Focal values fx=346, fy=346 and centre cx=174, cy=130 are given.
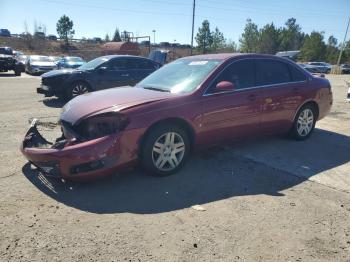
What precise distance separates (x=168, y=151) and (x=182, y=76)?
1.34 m

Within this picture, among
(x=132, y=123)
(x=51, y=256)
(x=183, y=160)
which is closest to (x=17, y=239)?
(x=51, y=256)

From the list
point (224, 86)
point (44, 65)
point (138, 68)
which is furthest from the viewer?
point (44, 65)

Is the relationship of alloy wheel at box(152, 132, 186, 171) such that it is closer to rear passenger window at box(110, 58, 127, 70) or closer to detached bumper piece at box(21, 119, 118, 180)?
detached bumper piece at box(21, 119, 118, 180)

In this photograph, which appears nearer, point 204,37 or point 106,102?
point 106,102

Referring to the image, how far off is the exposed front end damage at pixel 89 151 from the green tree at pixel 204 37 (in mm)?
72301

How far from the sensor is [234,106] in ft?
16.9

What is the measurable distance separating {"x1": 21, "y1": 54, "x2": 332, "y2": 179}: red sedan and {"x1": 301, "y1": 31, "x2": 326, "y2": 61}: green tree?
7551 cm

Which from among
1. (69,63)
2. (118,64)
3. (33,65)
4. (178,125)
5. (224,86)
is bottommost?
(33,65)

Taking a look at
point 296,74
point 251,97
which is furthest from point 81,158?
point 296,74

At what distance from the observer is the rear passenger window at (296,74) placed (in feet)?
20.6

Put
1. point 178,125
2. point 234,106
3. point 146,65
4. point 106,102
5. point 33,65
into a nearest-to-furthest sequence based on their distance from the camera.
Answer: point 106,102
point 178,125
point 234,106
point 146,65
point 33,65

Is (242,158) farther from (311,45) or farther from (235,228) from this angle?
(311,45)

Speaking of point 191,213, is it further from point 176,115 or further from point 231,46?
point 231,46

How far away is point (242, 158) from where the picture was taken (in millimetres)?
5387
